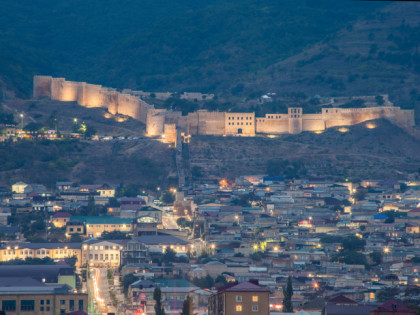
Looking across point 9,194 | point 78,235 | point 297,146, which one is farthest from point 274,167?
point 78,235

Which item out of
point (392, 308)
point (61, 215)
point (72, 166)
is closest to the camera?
point (392, 308)

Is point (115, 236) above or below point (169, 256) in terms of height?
above

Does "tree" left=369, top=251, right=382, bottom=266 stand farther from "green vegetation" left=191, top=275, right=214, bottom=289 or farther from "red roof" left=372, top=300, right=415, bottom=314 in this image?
"red roof" left=372, top=300, right=415, bottom=314

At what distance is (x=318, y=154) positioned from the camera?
146875 millimetres

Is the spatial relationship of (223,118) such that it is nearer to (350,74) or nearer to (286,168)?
(286,168)

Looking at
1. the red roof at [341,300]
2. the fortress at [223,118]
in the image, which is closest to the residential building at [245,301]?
the red roof at [341,300]

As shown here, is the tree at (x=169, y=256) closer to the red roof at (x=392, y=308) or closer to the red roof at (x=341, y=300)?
the red roof at (x=341, y=300)

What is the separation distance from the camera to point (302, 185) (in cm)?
13625

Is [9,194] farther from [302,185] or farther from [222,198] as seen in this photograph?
[302,185]

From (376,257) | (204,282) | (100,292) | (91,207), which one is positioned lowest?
(100,292)

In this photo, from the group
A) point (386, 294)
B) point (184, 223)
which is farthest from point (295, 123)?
point (386, 294)

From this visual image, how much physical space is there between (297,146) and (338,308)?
84.2 metres

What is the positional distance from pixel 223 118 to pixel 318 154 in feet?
37.6

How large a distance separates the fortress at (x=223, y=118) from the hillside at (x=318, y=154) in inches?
Result: 49.5
